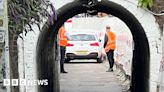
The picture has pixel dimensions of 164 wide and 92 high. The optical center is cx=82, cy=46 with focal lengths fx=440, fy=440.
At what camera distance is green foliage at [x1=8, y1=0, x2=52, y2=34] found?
3.51 m

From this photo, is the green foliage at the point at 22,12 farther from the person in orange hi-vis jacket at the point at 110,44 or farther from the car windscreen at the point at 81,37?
the car windscreen at the point at 81,37

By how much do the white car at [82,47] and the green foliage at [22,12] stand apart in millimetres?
19817

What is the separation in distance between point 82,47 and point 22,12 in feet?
66.8

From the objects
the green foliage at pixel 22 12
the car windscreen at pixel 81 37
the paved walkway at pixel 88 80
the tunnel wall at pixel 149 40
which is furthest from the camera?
the car windscreen at pixel 81 37

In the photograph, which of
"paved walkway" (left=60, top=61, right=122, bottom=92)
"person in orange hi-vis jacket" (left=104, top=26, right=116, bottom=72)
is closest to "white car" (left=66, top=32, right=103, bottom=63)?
"paved walkway" (left=60, top=61, right=122, bottom=92)

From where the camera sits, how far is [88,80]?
1800 centimetres

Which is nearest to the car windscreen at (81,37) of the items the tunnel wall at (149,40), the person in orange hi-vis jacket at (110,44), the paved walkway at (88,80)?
the paved walkway at (88,80)

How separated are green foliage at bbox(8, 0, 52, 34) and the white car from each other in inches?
Result: 780

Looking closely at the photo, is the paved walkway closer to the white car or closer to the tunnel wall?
the white car

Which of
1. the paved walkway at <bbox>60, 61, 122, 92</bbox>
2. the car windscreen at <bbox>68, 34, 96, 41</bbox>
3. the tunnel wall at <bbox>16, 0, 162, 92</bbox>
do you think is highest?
the car windscreen at <bbox>68, 34, 96, 41</bbox>

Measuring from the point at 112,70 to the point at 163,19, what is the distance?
12.5 metres

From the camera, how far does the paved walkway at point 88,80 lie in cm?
1562

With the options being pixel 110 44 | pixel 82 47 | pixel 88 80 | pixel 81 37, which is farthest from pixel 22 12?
pixel 81 37

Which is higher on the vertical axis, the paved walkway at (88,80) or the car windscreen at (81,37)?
the car windscreen at (81,37)
